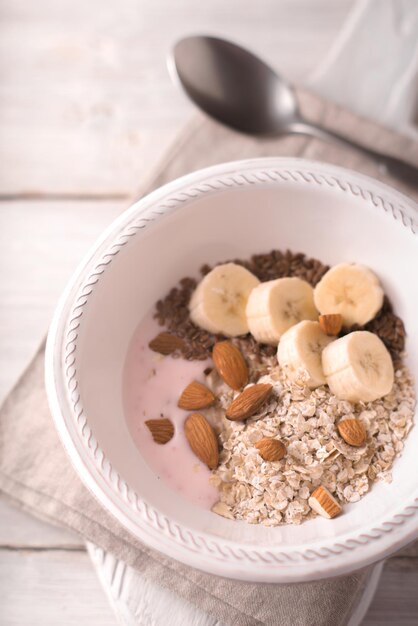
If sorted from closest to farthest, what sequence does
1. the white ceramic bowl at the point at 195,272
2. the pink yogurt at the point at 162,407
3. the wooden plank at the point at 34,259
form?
the white ceramic bowl at the point at 195,272 → the pink yogurt at the point at 162,407 → the wooden plank at the point at 34,259

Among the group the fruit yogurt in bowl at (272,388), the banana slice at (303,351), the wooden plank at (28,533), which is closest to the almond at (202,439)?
the fruit yogurt in bowl at (272,388)

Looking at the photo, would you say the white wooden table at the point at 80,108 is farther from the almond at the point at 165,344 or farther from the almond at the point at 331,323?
the almond at the point at 331,323

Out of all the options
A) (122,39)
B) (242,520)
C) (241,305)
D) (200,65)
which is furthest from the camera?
(122,39)

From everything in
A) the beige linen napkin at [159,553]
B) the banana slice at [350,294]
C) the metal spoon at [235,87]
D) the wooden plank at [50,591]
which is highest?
the metal spoon at [235,87]

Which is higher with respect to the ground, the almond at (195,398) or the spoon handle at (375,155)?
the spoon handle at (375,155)

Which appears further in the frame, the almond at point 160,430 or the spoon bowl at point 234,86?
the spoon bowl at point 234,86

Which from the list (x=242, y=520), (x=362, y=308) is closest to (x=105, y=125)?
(x=362, y=308)

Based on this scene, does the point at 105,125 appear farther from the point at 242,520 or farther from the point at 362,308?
the point at 242,520

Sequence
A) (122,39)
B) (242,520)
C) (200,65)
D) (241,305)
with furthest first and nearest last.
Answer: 1. (122,39)
2. (200,65)
3. (241,305)
4. (242,520)
